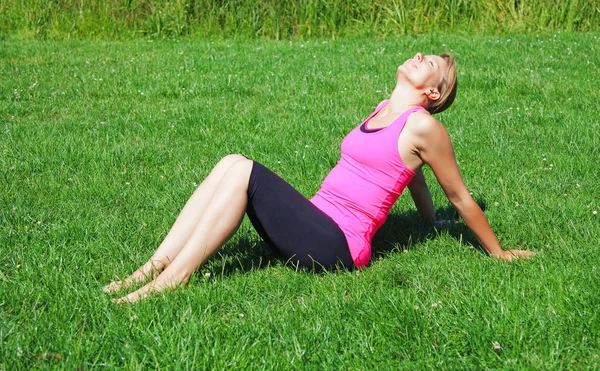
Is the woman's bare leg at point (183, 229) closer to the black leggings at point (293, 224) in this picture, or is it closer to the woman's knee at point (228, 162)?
the woman's knee at point (228, 162)

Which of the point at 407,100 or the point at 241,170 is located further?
the point at 407,100

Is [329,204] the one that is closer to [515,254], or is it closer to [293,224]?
A: [293,224]

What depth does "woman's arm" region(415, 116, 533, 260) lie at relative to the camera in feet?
13.0

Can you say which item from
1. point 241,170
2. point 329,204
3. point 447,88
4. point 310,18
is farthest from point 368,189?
point 310,18

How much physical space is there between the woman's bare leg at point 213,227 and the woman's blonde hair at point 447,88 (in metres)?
1.25

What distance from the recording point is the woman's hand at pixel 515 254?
4.09 m

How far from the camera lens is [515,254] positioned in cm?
411

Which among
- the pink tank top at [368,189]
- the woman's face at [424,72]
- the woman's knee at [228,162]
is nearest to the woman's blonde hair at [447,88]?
the woman's face at [424,72]

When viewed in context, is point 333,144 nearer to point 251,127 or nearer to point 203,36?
point 251,127

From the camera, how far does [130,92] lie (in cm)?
845

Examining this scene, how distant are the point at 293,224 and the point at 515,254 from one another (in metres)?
1.27

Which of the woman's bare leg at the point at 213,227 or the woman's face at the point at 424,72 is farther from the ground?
the woman's face at the point at 424,72

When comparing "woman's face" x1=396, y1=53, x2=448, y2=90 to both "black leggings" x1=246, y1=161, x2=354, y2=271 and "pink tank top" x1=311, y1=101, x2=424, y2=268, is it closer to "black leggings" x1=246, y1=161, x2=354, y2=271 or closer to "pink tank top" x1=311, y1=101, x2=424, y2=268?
"pink tank top" x1=311, y1=101, x2=424, y2=268

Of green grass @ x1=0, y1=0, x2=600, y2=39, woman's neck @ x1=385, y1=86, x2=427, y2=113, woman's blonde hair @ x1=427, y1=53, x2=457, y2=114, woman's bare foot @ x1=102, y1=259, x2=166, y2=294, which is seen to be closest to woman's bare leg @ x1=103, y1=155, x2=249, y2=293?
woman's bare foot @ x1=102, y1=259, x2=166, y2=294
